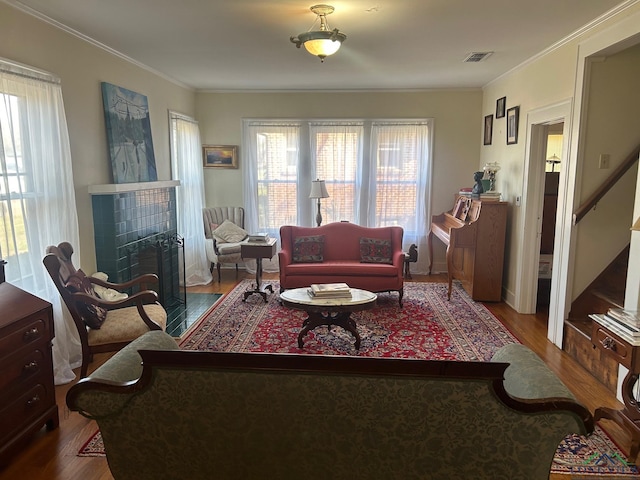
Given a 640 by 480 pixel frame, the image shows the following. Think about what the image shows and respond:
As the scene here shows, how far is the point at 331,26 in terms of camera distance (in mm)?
3422

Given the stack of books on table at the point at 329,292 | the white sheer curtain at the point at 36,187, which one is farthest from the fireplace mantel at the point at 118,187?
the stack of books on table at the point at 329,292

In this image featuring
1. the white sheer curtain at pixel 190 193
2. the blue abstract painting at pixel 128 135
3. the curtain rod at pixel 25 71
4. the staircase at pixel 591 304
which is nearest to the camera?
the curtain rod at pixel 25 71

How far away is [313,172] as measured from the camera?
6.59 metres

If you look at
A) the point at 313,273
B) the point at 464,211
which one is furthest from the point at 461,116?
the point at 313,273

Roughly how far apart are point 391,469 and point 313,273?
347 cm

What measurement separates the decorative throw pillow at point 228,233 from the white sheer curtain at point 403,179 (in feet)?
6.40

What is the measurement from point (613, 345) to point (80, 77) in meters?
4.27

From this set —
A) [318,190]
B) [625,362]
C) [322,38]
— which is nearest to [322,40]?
[322,38]

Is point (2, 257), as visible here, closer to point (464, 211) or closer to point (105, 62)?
point (105, 62)

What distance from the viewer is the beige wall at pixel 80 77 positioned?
117 inches

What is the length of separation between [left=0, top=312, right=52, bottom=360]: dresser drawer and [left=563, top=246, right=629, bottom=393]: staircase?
148 inches

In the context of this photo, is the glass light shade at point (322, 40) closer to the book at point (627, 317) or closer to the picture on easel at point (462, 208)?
the book at point (627, 317)

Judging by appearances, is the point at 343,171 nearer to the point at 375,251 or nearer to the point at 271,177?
the point at 271,177

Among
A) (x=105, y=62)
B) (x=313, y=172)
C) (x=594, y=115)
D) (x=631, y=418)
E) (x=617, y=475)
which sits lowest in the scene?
(x=617, y=475)
